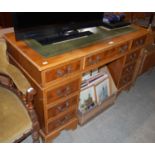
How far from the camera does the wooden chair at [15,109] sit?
97 centimetres

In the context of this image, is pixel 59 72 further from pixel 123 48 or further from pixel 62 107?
pixel 123 48

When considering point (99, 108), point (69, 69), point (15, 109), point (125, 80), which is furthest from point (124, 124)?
point (15, 109)

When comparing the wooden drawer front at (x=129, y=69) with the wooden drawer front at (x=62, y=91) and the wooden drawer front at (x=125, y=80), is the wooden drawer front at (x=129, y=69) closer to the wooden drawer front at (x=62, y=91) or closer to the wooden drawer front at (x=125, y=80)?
the wooden drawer front at (x=125, y=80)

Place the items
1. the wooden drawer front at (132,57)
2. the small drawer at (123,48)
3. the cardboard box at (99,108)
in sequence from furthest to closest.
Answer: the wooden drawer front at (132,57) → the cardboard box at (99,108) → the small drawer at (123,48)

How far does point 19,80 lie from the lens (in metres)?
1.07

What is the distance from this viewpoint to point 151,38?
1952mm

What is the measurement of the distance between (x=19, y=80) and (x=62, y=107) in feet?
1.34

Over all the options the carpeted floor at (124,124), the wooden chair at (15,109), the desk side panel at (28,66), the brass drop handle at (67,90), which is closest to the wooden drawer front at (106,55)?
the brass drop handle at (67,90)

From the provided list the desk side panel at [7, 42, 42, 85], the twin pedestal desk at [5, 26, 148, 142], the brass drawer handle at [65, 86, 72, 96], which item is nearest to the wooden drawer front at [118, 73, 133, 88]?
the twin pedestal desk at [5, 26, 148, 142]

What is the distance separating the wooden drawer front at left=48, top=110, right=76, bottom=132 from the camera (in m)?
1.35

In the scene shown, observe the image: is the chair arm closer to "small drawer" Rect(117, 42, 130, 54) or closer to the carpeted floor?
the carpeted floor
